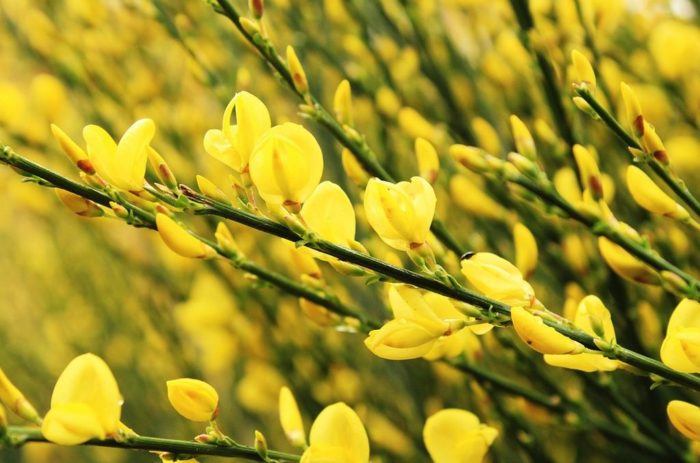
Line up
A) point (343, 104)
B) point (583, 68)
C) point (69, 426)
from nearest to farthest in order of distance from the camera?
point (69, 426) → point (583, 68) → point (343, 104)

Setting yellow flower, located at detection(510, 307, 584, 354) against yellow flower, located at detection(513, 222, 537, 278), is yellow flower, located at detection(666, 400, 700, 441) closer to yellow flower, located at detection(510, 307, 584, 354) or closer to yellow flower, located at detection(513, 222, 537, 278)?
yellow flower, located at detection(510, 307, 584, 354)

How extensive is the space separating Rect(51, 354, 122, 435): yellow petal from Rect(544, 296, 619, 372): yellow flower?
248 mm

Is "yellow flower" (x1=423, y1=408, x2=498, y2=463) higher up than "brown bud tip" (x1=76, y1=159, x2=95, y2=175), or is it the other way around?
"brown bud tip" (x1=76, y1=159, x2=95, y2=175)

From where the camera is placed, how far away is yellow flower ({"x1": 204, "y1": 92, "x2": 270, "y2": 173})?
18.7 inches

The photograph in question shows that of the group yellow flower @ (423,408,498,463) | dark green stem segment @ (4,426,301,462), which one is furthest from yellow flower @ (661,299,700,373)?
dark green stem segment @ (4,426,301,462)

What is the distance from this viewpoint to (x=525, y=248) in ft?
2.03

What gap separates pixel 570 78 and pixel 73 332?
1.27 m

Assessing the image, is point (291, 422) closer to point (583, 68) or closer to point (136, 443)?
point (136, 443)

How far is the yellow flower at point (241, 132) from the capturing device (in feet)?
1.56

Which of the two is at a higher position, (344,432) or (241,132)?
(241,132)

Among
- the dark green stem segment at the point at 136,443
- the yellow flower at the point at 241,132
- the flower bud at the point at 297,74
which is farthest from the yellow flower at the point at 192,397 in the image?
the flower bud at the point at 297,74

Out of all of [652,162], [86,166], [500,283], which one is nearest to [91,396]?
[86,166]

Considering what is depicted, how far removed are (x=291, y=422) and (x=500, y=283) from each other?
18cm

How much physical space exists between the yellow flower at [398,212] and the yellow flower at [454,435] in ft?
0.51
